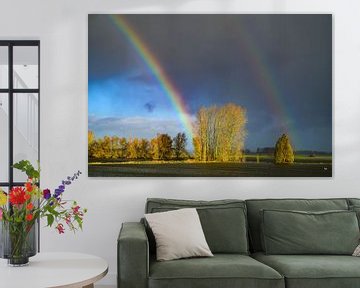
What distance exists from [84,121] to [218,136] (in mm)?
1113

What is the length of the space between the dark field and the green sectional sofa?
1.08 ft

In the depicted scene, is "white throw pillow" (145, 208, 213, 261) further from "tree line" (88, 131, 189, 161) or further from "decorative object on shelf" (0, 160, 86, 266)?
"decorative object on shelf" (0, 160, 86, 266)

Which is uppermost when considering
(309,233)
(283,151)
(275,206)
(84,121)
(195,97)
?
(195,97)

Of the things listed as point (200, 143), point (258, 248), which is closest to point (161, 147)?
point (200, 143)

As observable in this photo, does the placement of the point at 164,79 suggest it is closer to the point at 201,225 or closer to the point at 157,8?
the point at 157,8

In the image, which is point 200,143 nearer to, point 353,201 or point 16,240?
point 353,201

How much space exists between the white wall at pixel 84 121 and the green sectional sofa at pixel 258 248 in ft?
0.98

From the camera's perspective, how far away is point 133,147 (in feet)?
15.6

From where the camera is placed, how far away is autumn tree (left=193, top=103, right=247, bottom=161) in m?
4.78

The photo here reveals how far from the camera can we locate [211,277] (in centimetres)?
366

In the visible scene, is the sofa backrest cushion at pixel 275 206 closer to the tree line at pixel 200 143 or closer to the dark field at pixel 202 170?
the dark field at pixel 202 170

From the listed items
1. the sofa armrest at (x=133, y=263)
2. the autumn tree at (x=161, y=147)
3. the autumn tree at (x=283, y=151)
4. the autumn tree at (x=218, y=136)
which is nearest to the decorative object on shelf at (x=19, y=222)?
the sofa armrest at (x=133, y=263)

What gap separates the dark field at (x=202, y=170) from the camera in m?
4.77

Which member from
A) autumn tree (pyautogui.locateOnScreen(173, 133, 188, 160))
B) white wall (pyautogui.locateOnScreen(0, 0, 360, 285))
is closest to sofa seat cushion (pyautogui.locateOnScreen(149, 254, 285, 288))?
white wall (pyautogui.locateOnScreen(0, 0, 360, 285))
